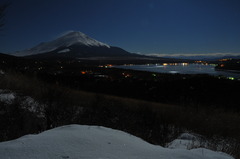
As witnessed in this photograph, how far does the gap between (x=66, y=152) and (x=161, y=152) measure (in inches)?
51.6

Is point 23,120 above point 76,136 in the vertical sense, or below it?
below

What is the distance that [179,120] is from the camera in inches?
338

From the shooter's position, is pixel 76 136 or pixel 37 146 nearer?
pixel 37 146

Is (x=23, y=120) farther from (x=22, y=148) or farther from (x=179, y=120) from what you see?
(x=179, y=120)

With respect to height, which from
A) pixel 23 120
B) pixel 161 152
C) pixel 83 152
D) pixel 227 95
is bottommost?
pixel 227 95

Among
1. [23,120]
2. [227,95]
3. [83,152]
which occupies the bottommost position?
[227,95]

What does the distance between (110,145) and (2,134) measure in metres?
3.18

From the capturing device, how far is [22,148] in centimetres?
194

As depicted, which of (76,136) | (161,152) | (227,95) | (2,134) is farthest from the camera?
(227,95)

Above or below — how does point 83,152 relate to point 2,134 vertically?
above

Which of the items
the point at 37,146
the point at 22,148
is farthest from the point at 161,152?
the point at 22,148

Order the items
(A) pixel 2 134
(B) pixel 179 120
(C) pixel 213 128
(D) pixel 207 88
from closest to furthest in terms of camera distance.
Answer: (A) pixel 2 134, (C) pixel 213 128, (B) pixel 179 120, (D) pixel 207 88

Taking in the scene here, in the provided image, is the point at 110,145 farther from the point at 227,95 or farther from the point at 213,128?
the point at 227,95

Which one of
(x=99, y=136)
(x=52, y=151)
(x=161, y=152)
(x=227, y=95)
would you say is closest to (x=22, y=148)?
(x=52, y=151)
